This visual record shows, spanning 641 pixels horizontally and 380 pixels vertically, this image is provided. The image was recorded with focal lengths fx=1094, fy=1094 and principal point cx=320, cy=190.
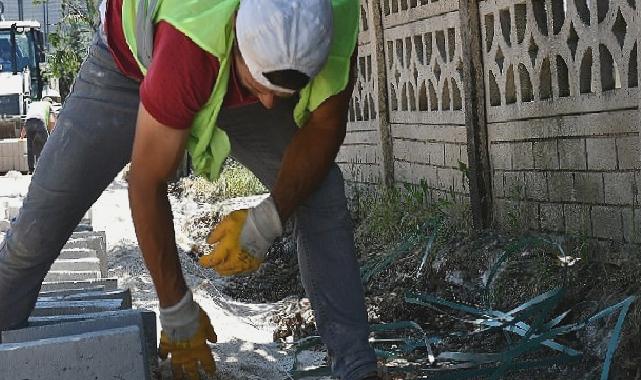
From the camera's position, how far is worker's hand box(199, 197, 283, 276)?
3.16 metres

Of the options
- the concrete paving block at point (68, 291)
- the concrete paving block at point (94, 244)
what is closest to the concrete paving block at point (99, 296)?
the concrete paving block at point (68, 291)

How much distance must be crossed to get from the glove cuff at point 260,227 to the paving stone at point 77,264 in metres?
2.61

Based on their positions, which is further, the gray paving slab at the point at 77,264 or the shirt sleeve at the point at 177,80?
the gray paving slab at the point at 77,264

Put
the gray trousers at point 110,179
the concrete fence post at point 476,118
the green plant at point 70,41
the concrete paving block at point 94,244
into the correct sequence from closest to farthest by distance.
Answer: the gray trousers at point 110,179, the concrete fence post at point 476,118, the concrete paving block at point 94,244, the green plant at point 70,41

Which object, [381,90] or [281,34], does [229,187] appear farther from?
[281,34]

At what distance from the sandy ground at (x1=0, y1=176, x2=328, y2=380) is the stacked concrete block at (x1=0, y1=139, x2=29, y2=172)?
682cm

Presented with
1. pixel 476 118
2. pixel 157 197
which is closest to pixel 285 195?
pixel 157 197

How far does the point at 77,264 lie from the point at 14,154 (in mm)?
12215

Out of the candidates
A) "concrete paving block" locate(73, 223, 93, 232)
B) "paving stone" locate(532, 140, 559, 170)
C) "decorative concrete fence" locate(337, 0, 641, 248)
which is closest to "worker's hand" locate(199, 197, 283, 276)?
"decorative concrete fence" locate(337, 0, 641, 248)

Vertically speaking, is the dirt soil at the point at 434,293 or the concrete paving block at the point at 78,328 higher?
the concrete paving block at the point at 78,328

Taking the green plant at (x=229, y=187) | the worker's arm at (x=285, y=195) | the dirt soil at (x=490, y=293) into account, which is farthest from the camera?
the green plant at (x=229, y=187)

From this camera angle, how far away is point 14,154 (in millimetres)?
17266

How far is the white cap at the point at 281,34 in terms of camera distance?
285 centimetres

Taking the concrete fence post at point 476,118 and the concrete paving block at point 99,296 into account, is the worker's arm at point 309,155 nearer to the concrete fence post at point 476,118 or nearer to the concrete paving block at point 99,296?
the concrete paving block at point 99,296
